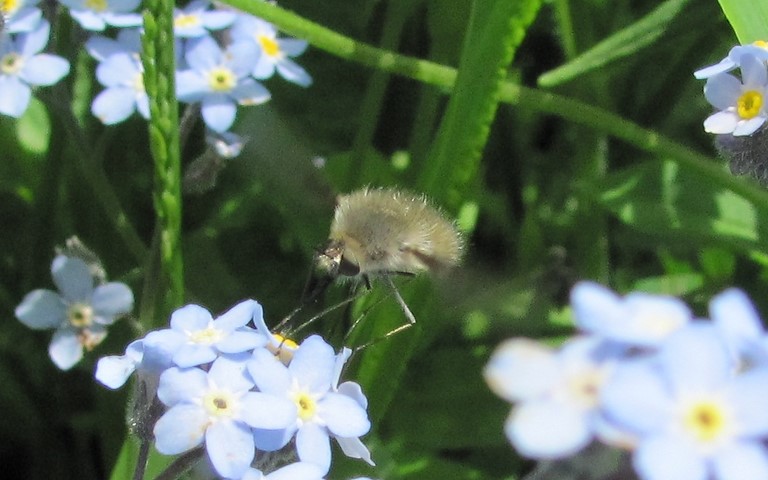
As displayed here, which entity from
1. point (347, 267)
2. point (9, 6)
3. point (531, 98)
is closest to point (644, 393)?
point (347, 267)

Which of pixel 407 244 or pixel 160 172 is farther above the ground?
pixel 407 244

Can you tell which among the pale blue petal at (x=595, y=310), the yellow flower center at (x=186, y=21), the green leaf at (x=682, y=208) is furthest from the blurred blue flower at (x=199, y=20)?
the pale blue petal at (x=595, y=310)

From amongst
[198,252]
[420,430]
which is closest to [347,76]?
[198,252]

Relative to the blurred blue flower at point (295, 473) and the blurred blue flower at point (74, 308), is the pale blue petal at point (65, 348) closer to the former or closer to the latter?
the blurred blue flower at point (74, 308)

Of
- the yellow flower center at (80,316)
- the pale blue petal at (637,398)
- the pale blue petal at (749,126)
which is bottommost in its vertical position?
the yellow flower center at (80,316)

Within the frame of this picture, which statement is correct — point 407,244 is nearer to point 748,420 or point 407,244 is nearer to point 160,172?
point 160,172

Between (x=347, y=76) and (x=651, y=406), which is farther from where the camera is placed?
(x=347, y=76)

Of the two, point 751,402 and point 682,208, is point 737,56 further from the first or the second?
point 751,402

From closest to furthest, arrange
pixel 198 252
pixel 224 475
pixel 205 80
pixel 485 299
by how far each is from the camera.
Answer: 1. pixel 224 475
2. pixel 485 299
3. pixel 205 80
4. pixel 198 252
